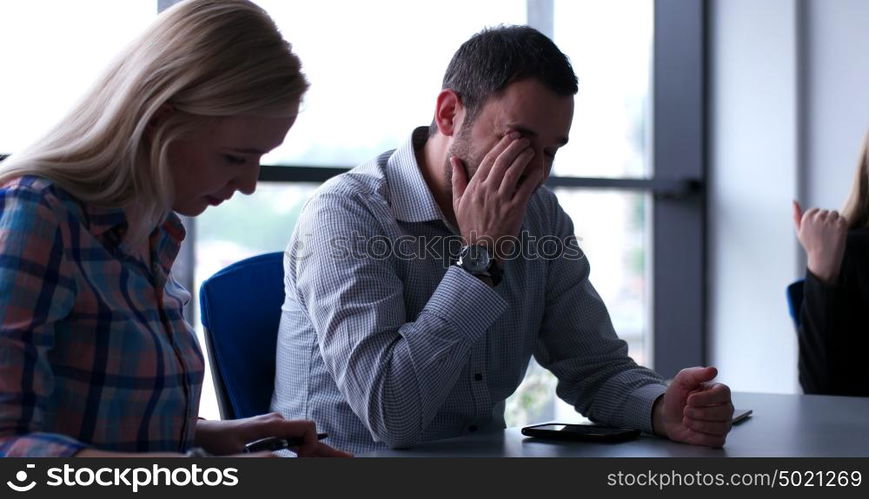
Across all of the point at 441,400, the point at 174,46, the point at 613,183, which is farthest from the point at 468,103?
the point at 613,183

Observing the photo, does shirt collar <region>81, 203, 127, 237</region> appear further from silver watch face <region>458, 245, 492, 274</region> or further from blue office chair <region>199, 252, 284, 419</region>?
silver watch face <region>458, 245, 492, 274</region>

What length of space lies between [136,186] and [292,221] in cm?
210

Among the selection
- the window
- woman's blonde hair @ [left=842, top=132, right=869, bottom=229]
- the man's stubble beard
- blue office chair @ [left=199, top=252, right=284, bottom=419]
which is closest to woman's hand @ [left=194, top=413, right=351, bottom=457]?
blue office chair @ [left=199, top=252, right=284, bottom=419]

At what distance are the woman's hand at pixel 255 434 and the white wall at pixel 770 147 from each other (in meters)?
2.82

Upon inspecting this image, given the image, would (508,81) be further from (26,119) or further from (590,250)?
(590,250)

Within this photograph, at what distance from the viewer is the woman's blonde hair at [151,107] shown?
1178 millimetres

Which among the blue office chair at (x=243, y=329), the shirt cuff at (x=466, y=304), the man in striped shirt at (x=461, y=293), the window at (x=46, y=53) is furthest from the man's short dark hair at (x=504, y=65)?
the window at (x=46, y=53)

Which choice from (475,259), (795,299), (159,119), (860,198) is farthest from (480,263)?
(860,198)

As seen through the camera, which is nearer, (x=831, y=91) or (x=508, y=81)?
(x=508, y=81)

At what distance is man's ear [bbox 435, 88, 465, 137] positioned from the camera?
74.5 inches

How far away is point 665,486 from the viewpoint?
1161 mm

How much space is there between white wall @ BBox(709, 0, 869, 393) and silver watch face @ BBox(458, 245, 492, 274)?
2.36m

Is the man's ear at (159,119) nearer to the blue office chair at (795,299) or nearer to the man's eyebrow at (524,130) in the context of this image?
the man's eyebrow at (524,130)

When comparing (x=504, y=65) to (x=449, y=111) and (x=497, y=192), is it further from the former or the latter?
(x=497, y=192)
